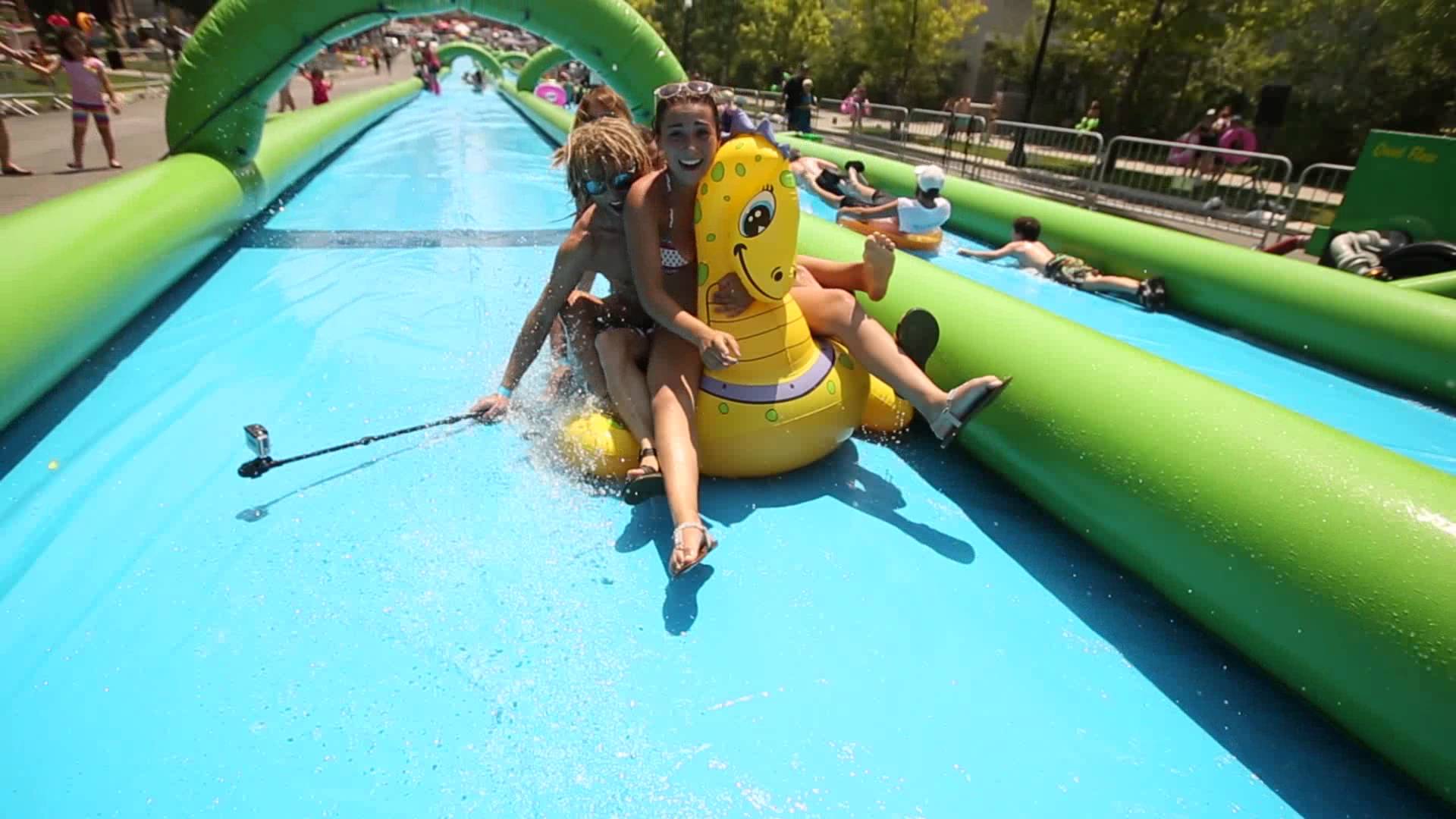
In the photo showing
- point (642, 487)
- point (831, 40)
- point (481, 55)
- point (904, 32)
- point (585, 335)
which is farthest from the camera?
point (831, 40)

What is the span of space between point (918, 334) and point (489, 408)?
5.72 feet

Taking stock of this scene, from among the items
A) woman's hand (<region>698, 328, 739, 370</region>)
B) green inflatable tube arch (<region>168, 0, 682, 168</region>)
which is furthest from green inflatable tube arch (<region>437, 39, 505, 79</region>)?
woman's hand (<region>698, 328, 739, 370</region>)

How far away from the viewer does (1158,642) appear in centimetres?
231

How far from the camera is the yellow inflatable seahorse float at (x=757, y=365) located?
2615mm

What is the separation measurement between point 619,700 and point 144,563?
5.16 feet

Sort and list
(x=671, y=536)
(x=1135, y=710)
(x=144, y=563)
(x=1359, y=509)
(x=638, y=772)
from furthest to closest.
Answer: (x=671, y=536) < (x=144, y=563) < (x=1135, y=710) < (x=1359, y=509) < (x=638, y=772)

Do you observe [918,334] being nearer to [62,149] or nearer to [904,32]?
[62,149]

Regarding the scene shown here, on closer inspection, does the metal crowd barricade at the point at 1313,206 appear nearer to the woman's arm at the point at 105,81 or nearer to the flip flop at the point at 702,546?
the flip flop at the point at 702,546

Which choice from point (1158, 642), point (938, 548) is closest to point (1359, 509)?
point (1158, 642)

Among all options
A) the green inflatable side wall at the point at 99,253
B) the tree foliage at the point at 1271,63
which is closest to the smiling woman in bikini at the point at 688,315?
the green inflatable side wall at the point at 99,253

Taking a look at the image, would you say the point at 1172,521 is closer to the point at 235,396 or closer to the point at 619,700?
the point at 619,700

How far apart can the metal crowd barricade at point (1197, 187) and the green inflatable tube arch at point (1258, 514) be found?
6.59 meters

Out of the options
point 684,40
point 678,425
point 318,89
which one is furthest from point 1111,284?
point 684,40

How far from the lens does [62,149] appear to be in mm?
9211
